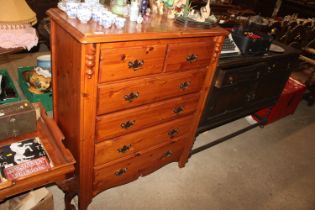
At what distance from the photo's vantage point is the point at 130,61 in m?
1.31

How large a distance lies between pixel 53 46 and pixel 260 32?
6.05 ft

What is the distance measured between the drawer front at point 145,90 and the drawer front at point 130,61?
5 cm

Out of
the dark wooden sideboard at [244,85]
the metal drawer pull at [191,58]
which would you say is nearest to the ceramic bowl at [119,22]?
the metal drawer pull at [191,58]

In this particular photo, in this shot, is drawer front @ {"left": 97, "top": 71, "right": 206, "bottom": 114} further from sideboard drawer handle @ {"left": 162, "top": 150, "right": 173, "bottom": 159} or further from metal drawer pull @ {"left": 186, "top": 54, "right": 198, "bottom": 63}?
sideboard drawer handle @ {"left": 162, "top": 150, "right": 173, "bottom": 159}

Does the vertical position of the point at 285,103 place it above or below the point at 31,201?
above

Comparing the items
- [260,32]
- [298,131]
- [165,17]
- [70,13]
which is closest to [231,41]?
[260,32]

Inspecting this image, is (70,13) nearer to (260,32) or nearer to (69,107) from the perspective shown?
(69,107)

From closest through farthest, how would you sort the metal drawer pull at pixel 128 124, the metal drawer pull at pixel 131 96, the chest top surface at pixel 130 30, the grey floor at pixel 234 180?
the chest top surface at pixel 130 30 < the metal drawer pull at pixel 131 96 < the metal drawer pull at pixel 128 124 < the grey floor at pixel 234 180

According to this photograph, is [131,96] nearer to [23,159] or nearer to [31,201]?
[23,159]

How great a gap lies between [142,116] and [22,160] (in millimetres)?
750

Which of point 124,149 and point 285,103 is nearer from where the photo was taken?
point 124,149

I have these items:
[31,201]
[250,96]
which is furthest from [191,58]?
[31,201]

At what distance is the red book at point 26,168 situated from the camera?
1.30m

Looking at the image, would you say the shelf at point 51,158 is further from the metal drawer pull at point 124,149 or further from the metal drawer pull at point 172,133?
the metal drawer pull at point 172,133
